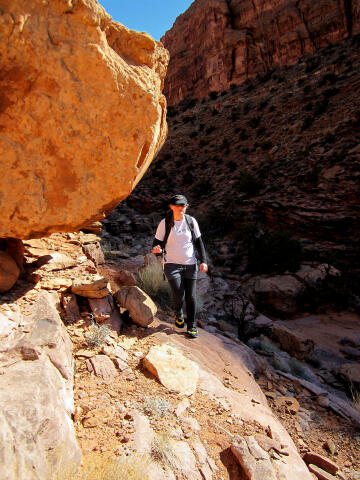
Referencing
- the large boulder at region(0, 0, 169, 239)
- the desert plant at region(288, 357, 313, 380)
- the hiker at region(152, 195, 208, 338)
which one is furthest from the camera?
the desert plant at region(288, 357, 313, 380)

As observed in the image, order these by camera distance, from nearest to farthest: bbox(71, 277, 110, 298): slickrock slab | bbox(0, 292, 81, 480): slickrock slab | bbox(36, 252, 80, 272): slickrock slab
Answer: bbox(0, 292, 81, 480): slickrock slab, bbox(71, 277, 110, 298): slickrock slab, bbox(36, 252, 80, 272): slickrock slab

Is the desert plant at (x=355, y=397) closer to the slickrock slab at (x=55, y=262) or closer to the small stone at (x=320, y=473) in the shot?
the small stone at (x=320, y=473)

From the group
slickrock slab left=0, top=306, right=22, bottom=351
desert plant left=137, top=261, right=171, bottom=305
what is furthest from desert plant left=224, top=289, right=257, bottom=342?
slickrock slab left=0, top=306, right=22, bottom=351

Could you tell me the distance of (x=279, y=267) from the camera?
8.10m

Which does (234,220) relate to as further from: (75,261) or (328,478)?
(328,478)

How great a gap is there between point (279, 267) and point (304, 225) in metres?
2.61

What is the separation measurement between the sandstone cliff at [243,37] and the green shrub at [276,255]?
25702 millimetres

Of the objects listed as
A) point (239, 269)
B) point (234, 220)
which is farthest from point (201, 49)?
point (239, 269)

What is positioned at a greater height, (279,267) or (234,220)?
(234,220)

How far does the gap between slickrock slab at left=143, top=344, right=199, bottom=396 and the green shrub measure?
19.8ft

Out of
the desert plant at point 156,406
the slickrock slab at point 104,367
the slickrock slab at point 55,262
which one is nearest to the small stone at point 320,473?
the desert plant at point 156,406

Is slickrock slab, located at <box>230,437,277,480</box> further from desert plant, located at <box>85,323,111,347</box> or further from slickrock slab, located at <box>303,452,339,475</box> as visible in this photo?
desert plant, located at <box>85,323,111,347</box>

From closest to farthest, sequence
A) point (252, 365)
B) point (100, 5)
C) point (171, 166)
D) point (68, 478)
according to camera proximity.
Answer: point (68, 478) → point (100, 5) → point (252, 365) → point (171, 166)

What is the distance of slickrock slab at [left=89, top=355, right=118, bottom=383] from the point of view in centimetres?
227
